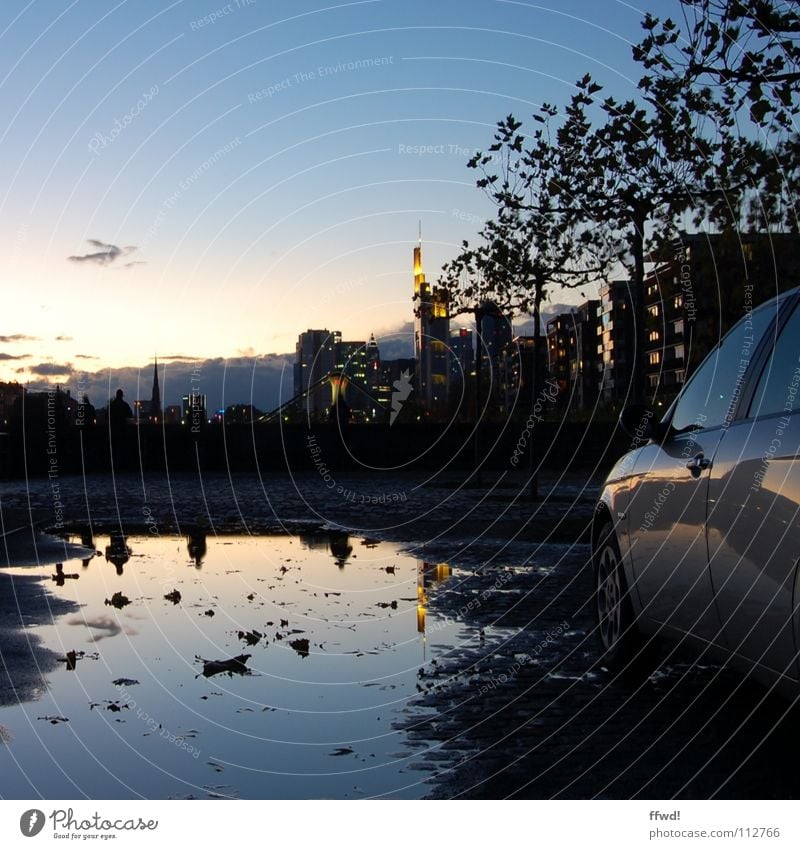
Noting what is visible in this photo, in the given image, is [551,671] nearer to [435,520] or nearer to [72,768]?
[72,768]

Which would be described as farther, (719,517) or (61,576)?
(61,576)

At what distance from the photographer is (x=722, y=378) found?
562 cm

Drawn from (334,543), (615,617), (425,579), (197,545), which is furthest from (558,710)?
(197,545)

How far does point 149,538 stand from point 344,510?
568 centimetres

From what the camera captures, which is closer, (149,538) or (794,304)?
(794,304)

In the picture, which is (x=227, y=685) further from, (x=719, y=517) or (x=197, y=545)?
(x=197, y=545)

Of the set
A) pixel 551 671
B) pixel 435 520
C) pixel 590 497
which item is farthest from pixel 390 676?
pixel 590 497

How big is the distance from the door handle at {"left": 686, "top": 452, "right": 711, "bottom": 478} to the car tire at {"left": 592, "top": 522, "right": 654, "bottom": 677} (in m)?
1.38

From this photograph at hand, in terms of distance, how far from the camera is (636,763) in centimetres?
473

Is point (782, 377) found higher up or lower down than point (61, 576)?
higher up

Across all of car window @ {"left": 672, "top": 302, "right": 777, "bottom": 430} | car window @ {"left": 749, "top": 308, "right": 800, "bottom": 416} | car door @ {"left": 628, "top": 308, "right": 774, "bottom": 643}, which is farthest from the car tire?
car window @ {"left": 749, "top": 308, "right": 800, "bottom": 416}

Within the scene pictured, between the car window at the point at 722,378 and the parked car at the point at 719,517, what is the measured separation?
0.4 inches

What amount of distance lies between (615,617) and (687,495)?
157 cm

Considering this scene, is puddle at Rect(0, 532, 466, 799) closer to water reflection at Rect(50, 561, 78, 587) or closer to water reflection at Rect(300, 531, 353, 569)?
water reflection at Rect(50, 561, 78, 587)
